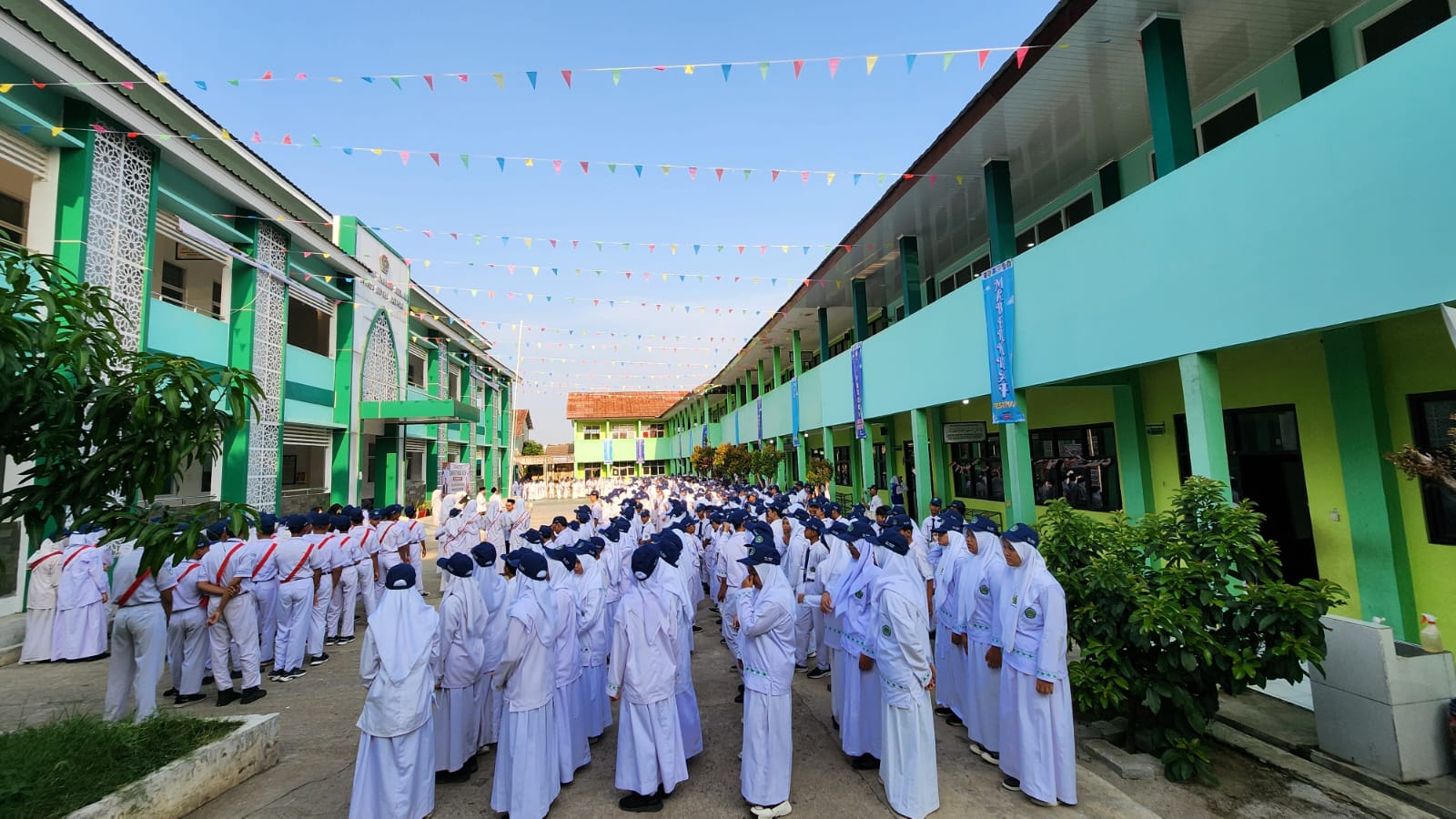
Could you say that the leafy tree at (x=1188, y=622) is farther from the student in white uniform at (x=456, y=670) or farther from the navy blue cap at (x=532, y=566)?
the student in white uniform at (x=456, y=670)

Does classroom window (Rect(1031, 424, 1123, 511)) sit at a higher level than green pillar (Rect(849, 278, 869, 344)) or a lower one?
lower

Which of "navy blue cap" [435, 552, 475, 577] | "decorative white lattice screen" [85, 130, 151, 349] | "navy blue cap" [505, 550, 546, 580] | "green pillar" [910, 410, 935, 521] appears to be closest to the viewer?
"navy blue cap" [435, 552, 475, 577]

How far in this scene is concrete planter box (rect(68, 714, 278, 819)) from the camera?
3.77m

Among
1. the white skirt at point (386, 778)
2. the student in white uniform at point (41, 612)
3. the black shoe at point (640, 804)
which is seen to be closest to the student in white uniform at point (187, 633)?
the student in white uniform at point (41, 612)

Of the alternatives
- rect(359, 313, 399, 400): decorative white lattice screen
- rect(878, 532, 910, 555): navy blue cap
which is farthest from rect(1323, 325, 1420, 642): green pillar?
rect(359, 313, 399, 400): decorative white lattice screen

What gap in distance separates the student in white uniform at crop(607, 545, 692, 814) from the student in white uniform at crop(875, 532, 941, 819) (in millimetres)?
1474

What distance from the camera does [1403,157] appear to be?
4.15 metres

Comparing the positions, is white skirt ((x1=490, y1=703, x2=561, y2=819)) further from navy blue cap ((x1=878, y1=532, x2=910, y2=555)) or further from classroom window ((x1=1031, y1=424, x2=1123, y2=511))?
classroom window ((x1=1031, y1=424, x2=1123, y2=511))

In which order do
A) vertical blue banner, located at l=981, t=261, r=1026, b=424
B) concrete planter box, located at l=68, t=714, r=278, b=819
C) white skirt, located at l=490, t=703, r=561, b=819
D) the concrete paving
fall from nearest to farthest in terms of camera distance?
concrete planter box, located at l=68, t=714, r=278, b=819 → white skirt, located at l=490, t=703, r=561, b=819 → the concrete paving → vertical blue banner, located at l=981, t=261, r=1026, b=424

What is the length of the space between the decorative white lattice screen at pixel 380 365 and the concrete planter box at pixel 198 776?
46.3 feet

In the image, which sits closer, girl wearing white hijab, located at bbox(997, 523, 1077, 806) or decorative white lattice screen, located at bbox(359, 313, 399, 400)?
girl wearing white hijab, located at bbox(997, 523, 1077, 806)

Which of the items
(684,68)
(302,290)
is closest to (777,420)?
(302,290)

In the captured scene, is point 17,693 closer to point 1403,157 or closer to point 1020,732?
point 1020,732

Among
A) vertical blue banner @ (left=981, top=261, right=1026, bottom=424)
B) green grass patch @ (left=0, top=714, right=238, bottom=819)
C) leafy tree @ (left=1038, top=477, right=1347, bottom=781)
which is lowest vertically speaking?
green grass patch @ (left=0, top=714, right=238, bottom=819)
